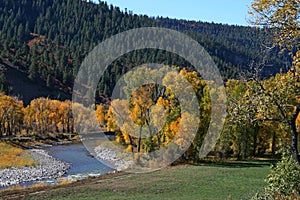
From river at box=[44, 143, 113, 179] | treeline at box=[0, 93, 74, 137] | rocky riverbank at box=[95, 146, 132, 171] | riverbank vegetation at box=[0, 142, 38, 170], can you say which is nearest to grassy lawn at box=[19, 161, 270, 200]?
river at box=[44, 143, 113, 179]

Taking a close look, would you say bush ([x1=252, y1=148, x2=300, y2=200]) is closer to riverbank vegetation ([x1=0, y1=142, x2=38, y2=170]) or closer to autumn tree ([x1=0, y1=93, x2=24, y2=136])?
riverbank vegetation ([x1=0, y1=142, x2=38, y2=170])

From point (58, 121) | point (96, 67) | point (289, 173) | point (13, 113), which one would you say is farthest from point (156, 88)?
point (96, 67)

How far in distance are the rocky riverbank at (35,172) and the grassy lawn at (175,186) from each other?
10.8 m

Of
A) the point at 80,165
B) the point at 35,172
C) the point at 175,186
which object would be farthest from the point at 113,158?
the point at 175,186

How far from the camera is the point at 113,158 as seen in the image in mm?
59125

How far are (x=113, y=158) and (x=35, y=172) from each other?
14.0m

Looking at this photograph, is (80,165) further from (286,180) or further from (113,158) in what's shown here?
(286,180)

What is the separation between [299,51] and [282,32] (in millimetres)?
761

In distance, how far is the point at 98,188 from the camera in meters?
31.0

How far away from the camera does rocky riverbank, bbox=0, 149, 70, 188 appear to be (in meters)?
42.5

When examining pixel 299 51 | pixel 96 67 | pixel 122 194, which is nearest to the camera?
pixel 299 51

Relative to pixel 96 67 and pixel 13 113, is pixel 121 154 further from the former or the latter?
pixel 96 67

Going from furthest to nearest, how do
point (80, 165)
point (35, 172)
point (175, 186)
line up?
point (80, 165) → point (35, 172) → point (175, 186)

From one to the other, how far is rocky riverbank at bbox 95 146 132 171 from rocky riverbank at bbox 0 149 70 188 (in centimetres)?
637
